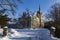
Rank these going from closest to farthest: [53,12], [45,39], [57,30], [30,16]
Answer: [45,39] < [57,30] < [53,12] < [30,16]

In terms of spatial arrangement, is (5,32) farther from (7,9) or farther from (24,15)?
(24,15)

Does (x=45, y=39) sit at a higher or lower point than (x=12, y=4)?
lower

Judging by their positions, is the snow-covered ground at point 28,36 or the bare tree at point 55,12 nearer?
the snow-covered ground at point 28,36

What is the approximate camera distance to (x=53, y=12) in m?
42.6

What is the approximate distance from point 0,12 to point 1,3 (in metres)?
0.85

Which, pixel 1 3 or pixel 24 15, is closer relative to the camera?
pixel 1 3

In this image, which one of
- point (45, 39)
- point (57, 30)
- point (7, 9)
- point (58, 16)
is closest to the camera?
point (45, 39)

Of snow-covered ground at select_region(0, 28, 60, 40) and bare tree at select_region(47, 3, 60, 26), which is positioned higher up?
bare tree at select_region(47, 3, 60, 26)

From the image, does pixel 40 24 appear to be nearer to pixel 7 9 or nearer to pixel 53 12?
pixel 53 12

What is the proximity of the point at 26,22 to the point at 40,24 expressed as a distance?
5.47m

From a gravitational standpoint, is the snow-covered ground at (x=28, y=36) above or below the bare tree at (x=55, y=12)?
below

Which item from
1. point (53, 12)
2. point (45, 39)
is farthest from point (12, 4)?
point (53, 12)

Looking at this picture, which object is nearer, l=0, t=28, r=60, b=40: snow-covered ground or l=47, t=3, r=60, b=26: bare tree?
l=0, t=28, r=60, b=40: snow-covered ground

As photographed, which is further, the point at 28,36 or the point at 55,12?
the point at 55,12
